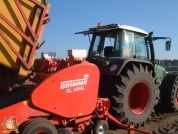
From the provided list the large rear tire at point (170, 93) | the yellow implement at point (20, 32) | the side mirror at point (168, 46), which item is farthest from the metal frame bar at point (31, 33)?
the large rear tire at point (170, 93)

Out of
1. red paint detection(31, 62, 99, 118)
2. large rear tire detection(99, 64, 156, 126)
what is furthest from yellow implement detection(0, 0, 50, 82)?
large rear tire detection(99, 64, 156, 126)

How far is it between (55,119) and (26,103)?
0.56 meters

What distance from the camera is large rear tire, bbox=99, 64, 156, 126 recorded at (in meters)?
4.74

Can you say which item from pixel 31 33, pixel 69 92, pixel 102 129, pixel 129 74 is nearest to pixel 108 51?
pixel 129 74

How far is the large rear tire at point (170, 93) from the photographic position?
22.4ft

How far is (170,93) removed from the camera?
6816 millimetres

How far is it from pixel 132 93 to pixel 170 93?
175cm

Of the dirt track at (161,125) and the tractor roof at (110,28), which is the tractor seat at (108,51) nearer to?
the tractor roof at (110,28)

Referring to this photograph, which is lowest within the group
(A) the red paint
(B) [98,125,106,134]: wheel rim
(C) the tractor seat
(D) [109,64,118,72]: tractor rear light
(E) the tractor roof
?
(B) [98,125,106,134]: wheel rim

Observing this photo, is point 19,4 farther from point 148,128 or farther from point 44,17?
point 148,128

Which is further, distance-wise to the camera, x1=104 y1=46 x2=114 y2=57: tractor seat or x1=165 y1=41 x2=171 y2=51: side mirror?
x1=165 y1=41 x2=171 y2=51: side mirror

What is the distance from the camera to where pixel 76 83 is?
155 inches

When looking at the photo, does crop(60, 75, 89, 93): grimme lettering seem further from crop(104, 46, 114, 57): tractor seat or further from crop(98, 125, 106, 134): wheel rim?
crop(104, 46, 114, 57): tractor seat

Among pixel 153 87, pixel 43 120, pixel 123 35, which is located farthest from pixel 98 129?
pixel 123 35
